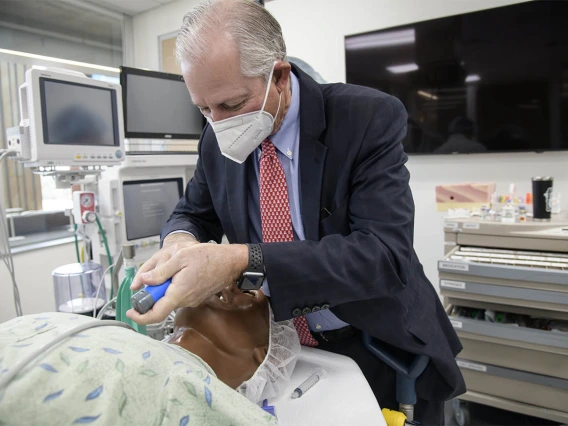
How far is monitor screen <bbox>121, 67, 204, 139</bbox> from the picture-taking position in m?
1.72

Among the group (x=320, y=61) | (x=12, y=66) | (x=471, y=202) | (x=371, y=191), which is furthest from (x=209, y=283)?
(x=12, y=66)

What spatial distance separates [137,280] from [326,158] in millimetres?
466

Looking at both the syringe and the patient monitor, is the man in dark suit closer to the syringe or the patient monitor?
the syringe

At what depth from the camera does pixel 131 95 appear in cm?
172

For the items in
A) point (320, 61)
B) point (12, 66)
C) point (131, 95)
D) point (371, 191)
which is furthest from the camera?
point (12, 66)

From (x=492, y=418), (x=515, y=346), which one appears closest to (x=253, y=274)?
(x=515, y=346)

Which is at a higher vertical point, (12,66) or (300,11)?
(300,11)

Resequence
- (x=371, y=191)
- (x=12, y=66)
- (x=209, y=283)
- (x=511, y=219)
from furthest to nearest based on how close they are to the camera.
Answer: (x=12, y=66) → (x=511, y=219) → (x=371, y=191) → (x=209, y=283)

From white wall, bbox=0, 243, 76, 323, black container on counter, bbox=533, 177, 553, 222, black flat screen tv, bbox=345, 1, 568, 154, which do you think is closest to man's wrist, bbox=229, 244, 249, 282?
black container on counter, bbox=533, 177, 553, 222

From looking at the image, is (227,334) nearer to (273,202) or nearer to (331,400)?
(331,400)

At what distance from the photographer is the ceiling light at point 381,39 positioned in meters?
2.45

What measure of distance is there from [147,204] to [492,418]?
1961mm

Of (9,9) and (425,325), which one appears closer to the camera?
(425,325)

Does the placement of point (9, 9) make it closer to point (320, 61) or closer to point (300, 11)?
point (300, 11)
